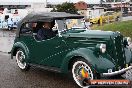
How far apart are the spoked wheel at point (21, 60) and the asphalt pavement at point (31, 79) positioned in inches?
6.1

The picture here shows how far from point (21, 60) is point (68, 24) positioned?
2.20 meters

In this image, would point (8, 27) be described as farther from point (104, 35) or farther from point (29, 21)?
point (104, 35)

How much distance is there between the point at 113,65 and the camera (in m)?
7.52

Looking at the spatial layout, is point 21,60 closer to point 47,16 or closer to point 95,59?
point 47,16

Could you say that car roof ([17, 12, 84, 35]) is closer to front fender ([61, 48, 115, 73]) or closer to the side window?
the side window

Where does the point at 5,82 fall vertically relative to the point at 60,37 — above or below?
below

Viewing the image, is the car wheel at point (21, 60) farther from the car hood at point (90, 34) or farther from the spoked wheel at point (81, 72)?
the spoked wheel at point (81, 72)

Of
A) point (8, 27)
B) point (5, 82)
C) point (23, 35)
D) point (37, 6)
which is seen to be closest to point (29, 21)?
point (23, 35)

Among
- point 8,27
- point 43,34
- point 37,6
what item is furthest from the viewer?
point 37,6

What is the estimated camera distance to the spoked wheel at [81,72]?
7547mm

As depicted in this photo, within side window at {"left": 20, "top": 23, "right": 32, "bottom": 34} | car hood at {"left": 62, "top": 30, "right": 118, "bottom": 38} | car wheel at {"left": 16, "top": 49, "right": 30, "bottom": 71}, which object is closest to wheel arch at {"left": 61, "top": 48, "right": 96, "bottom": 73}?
car hood at {"left": 62, "top": 30, "right": 118, "bottom": 38}

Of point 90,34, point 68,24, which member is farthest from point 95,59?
point 68,24

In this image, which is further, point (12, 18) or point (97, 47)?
point (12, 18)

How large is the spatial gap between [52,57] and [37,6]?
132ft
